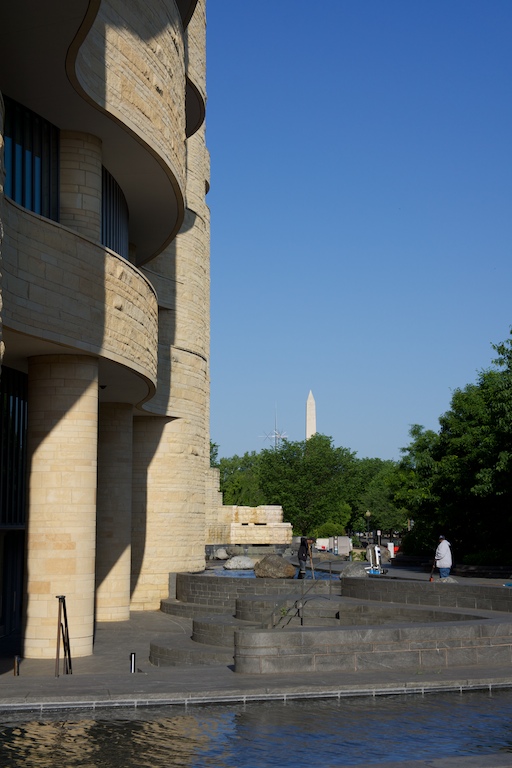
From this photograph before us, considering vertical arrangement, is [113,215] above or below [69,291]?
above

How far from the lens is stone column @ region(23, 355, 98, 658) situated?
1739 cm

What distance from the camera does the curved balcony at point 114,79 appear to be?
589 inches

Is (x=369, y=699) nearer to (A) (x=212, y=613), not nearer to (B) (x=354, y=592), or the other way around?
(B) (x=354, y=592)

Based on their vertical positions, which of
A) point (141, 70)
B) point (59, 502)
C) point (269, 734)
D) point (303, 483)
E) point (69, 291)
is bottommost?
point (269, 734)

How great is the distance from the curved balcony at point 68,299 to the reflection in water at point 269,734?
6.97 meters

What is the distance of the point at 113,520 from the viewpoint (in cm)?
2548

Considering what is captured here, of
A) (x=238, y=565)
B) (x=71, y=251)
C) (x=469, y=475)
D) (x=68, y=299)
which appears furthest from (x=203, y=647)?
(x=469, y=475)

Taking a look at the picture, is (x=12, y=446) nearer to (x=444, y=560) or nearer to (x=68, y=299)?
(x=68, y=299)

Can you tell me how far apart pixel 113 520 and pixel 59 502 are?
8.10 meters

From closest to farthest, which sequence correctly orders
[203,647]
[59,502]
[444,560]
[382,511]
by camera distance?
[203,647], [59,502], [444,560], [382,511]

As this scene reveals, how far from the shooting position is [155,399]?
92.9 ft

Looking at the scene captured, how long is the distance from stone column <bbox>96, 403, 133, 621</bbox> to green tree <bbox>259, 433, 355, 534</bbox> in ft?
216

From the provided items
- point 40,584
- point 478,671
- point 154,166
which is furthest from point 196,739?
point 154,166

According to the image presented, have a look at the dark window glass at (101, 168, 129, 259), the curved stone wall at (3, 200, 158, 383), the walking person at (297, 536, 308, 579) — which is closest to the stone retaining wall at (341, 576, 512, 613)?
the walking person at (297, 536, 308, 579)
